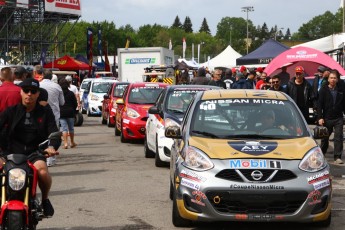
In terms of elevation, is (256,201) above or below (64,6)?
below

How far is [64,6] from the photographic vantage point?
64.5 metres

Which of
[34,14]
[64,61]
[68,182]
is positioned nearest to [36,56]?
[34,14]

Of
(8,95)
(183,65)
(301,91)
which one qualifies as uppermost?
(183,65)

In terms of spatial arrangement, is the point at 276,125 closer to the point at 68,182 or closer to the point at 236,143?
the point at 236,143

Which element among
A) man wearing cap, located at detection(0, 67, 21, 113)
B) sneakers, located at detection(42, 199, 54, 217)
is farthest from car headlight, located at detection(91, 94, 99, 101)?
sneakers, located at detection(42, 199, 54, 217)

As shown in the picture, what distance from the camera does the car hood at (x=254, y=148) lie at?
7812 mm

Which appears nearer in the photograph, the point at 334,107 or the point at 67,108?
the point at 334,107

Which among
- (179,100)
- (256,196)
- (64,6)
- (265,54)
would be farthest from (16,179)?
(64,6)

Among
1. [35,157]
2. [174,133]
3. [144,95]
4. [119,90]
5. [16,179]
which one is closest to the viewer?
[16,179]

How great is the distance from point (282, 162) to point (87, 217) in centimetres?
262

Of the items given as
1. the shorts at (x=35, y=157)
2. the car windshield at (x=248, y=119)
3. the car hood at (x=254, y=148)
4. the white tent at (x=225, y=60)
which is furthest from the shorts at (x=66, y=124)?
the white tent at (x=225, y=60)

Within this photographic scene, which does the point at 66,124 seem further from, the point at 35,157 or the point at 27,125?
the point at 35,157

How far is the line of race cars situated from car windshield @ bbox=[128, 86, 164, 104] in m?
9.77

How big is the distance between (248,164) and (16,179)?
7.89ft
